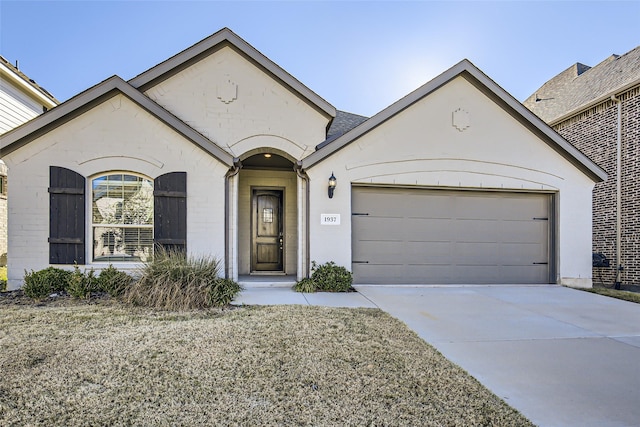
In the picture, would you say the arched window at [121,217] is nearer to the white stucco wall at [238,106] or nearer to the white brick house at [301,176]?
the white brick house at [301,176]

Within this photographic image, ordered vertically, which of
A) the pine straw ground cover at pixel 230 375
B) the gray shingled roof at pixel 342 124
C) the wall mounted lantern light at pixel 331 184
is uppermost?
the gray shingled roof at pixel 342 124

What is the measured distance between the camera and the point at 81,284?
21.9ft

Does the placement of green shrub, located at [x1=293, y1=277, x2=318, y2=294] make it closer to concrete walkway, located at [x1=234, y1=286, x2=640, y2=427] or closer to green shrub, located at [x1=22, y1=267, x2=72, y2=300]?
concrete walkway, located at [x1=234, y1=286, x2=640, y2=427]

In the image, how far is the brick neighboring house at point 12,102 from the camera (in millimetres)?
11547

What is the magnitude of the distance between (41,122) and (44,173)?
A: 38.9 inches

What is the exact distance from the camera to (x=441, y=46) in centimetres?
1289

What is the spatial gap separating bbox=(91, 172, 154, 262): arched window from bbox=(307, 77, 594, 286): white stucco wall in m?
3.48

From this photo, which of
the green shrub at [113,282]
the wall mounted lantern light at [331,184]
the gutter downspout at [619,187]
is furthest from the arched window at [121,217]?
the gutter downspout at [619,187]

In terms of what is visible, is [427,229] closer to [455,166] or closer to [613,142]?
[455,166]

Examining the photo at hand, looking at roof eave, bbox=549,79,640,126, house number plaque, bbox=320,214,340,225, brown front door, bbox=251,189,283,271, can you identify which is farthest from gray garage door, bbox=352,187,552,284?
roof eave, bbox=549,79,640,126

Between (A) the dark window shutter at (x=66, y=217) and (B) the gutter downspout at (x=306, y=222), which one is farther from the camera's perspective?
(B) the gutter downspout at (x=306, y=222)

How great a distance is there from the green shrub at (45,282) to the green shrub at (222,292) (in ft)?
9.89

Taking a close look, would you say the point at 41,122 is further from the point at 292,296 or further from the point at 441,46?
the point at 441,46

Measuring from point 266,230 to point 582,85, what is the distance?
1327 centimetres
